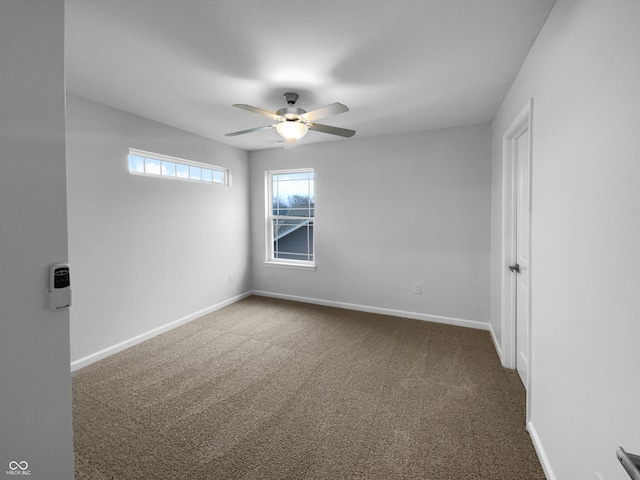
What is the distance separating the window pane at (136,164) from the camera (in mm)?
3217

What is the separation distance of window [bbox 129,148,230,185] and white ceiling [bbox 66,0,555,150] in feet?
1.67

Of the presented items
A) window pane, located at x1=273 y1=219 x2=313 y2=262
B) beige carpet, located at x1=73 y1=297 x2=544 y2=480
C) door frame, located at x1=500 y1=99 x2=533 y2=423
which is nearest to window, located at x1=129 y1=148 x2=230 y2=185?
window pane, located at x1=273 y1=219 x2=313 y2=262

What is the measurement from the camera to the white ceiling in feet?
5.24

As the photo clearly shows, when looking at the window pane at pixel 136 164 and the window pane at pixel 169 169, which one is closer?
the window pane at pixel 136 164

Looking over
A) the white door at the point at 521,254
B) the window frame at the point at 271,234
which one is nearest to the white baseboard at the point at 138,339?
the window frame at the point at 271,234

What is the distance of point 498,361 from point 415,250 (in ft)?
5.30

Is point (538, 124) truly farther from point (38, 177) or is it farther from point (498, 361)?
point (38, 177)

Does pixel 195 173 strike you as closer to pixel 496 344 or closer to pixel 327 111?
pixel 327 111

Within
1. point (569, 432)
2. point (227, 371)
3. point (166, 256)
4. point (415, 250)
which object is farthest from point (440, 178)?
point (166, 256)

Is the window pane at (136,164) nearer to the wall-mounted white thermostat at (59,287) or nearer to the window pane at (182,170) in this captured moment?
the window pane at (182,170)

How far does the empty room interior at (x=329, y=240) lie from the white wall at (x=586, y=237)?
0.05 feet

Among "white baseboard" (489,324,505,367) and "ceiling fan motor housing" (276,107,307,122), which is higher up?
"ceiling fan motor housing" (276,107,307,122)

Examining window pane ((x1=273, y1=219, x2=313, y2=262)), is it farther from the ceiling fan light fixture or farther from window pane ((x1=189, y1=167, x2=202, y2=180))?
the ceiling fan light fixture

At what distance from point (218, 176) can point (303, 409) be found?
352 cm
